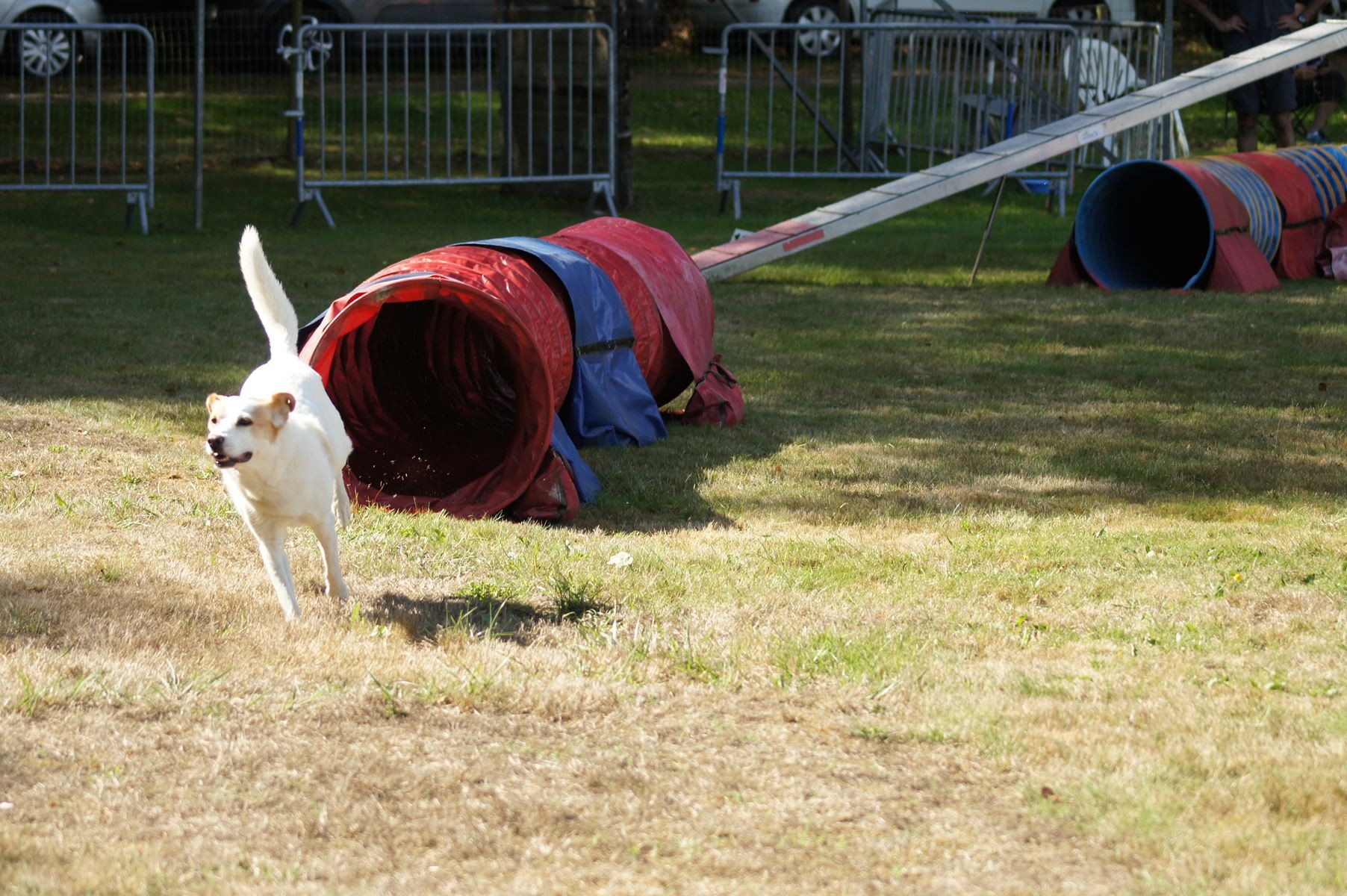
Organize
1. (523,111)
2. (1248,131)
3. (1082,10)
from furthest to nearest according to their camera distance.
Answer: (1082,10) < (523,111) < (1248,131)

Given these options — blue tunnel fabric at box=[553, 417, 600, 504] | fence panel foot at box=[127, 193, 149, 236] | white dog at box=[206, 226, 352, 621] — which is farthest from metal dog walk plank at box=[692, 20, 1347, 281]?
fence panel foot at box=[127, 193, 149, 236]

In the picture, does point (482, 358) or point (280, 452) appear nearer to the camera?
point (280, 452)

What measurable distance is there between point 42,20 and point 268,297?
57.2ft

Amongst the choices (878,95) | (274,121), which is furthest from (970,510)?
(274,121)

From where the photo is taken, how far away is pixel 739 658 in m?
4.37

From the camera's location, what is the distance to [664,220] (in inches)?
602

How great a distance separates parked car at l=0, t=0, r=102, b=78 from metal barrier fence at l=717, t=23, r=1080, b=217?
8.78 meters

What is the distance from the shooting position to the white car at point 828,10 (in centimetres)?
2281

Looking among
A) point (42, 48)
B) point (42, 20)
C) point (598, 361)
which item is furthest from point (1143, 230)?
point (42, 20)

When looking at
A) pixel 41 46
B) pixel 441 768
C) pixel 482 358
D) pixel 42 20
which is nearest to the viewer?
pixel 441 768

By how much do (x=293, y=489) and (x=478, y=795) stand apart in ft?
4.66

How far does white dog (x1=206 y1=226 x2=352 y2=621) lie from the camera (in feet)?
14.1

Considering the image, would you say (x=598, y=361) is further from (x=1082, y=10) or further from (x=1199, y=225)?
(x=1082, y=10)

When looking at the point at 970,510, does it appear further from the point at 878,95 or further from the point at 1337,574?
the point at 878,95
